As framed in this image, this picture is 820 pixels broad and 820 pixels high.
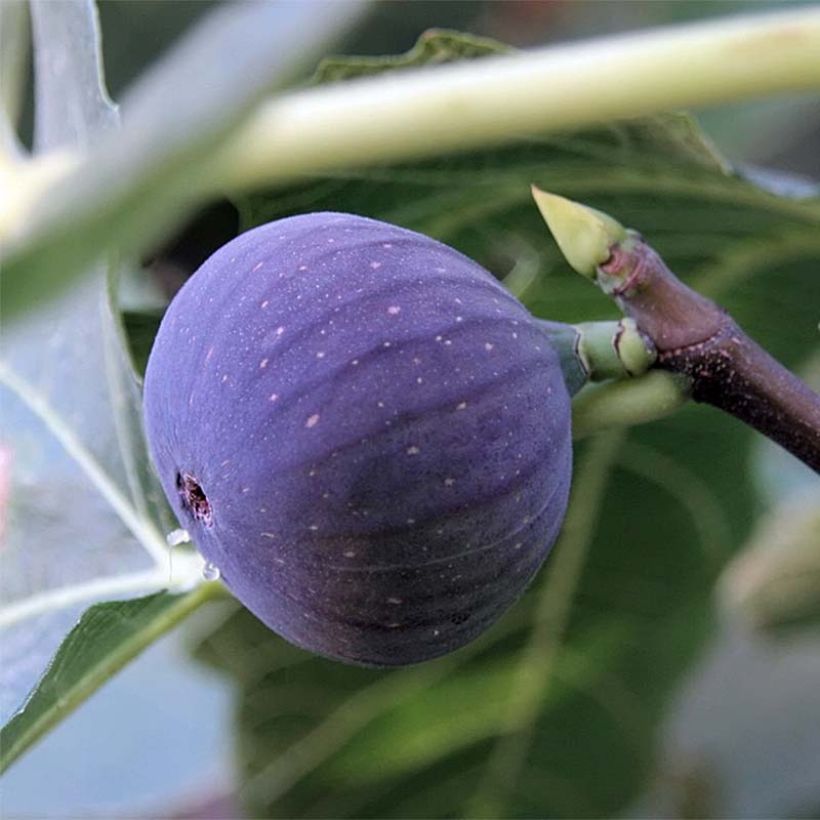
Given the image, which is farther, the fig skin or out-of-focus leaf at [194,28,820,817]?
out-of-focus leaf at [194,28,820,817]

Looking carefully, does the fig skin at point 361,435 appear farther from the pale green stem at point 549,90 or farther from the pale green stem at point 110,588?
the pale green stem at point 110,588

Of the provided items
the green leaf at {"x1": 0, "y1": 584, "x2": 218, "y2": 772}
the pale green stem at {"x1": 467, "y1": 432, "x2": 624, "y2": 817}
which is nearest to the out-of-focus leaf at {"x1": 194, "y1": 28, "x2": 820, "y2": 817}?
the pale green stem at {"x1": 467, "y1": 432, "x2": 624, "y2": 817}

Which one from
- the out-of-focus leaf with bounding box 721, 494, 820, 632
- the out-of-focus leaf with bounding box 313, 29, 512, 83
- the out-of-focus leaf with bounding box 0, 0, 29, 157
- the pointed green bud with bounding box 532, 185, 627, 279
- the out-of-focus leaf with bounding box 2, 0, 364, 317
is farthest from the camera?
the out-of-focus leaf with bounding box 721, 494, 820, 632

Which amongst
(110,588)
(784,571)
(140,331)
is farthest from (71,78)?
(784,571)

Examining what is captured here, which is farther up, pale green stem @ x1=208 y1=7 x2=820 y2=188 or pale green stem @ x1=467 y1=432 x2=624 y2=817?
pale green stem @ x1=208 y1=7 x2=820 y2=188

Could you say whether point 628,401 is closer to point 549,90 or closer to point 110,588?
point 549,90

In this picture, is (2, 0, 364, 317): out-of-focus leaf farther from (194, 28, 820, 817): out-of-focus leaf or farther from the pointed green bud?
(194, 28, 820, 817): out-of-focus leaf

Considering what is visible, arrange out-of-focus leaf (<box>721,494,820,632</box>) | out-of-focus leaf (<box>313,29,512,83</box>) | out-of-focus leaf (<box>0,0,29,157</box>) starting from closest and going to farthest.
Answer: out-of-focus leaf (<box>313,29,512,83</box>) → out-of-focus leaf (<box>0,0,29,157</box>) → out-of-focus leaf (<box>721,494,820,632</box>)

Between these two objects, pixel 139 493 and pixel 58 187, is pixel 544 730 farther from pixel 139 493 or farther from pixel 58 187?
pixel 58 187
